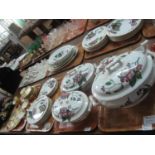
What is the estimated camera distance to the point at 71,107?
0.99 meters

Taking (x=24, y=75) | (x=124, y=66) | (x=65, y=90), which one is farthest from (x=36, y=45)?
(x=124, y=66)

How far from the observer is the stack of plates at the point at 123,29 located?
1179mm

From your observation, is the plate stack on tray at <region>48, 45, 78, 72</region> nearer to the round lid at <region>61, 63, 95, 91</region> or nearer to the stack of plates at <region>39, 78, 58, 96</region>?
the stack of plates at <region>39, 78, 58, 96</region>

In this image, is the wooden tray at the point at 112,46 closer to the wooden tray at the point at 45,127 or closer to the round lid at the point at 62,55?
the round lid at the point at 62,55

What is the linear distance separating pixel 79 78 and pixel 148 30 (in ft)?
1.67

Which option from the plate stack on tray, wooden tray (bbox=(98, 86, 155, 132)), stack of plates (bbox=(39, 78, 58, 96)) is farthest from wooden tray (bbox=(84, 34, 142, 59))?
wooden tray (bbox=(98, 86, 155, 132))

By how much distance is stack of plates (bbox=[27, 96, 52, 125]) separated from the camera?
3.92 ft

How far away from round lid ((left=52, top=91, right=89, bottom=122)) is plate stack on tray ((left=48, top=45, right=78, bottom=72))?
0.46 metres

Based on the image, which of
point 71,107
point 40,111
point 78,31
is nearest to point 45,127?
point 40,111

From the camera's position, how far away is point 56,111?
106cm

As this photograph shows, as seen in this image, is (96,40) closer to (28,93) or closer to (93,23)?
(93,23)

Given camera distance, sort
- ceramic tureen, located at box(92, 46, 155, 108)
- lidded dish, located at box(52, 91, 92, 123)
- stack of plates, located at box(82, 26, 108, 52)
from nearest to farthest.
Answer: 1. ceramic tureen, located at box(92, 46, 155, 108)
2. lidded dish, located at box(52, 91, 92, 123)
3. stack of plates, located at box(82, 26, 108, 52)

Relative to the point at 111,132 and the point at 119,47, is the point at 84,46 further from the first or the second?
the point at 111,132

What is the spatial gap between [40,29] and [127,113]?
216 cm
